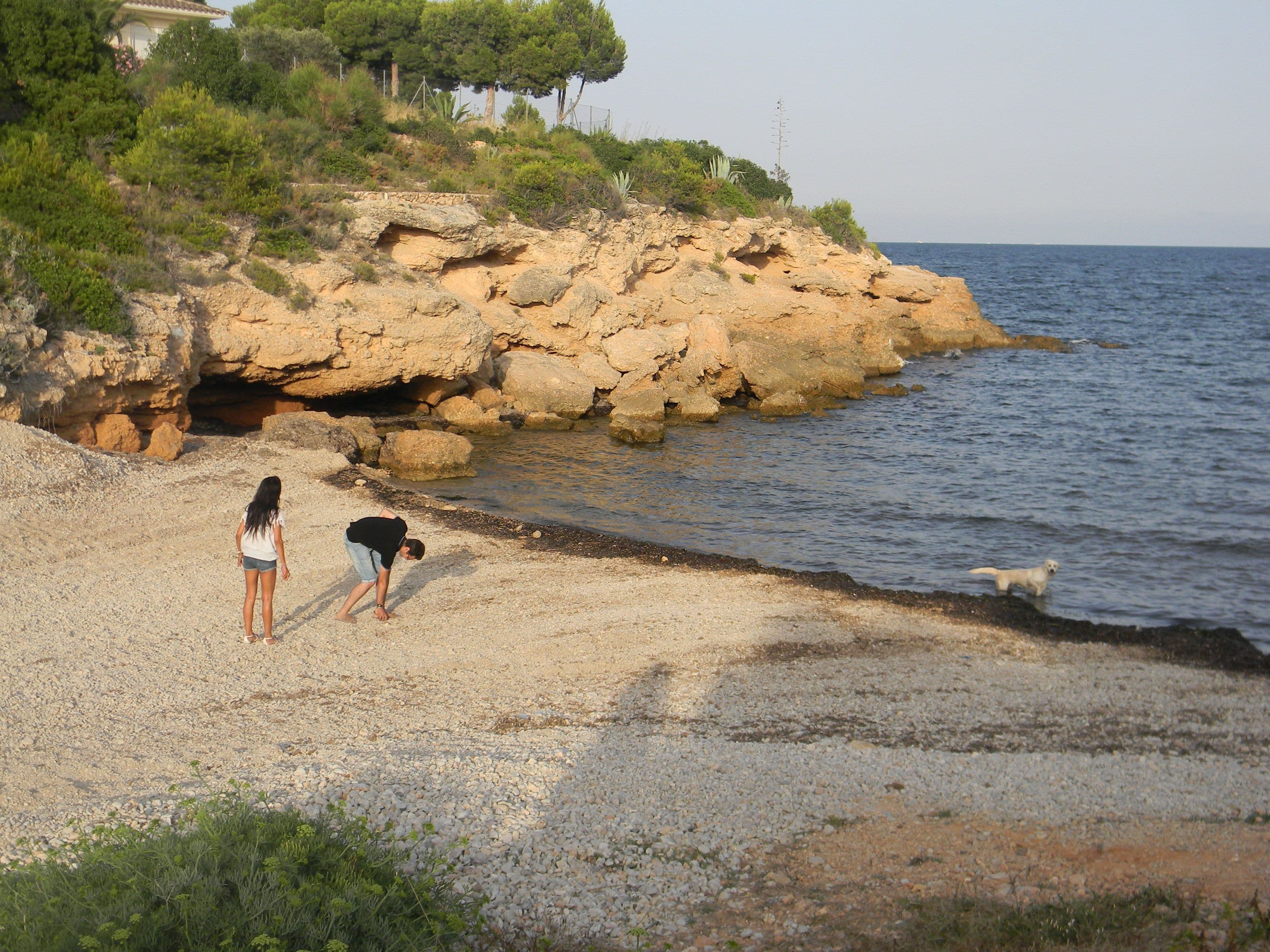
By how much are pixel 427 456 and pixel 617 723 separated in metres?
11.2

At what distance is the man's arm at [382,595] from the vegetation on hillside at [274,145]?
9115mm

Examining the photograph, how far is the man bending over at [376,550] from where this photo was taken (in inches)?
413

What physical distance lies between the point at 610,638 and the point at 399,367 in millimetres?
12679

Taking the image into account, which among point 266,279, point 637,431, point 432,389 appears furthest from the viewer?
point 432,389

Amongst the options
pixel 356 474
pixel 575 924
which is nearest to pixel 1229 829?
pixel 575 924

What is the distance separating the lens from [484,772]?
7344 mm

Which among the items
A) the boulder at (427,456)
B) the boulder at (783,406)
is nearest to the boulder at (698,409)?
the boulder at (783,406)

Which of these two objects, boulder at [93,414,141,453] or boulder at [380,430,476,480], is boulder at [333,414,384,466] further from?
boulder at [93,414,141,453]

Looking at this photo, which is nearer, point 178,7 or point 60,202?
point 60,202

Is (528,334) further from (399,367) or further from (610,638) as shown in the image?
(610,638)

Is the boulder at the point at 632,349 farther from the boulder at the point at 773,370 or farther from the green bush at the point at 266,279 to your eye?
the green bush at the point at 266,279

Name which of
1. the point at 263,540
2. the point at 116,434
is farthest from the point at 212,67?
the point at 263,540

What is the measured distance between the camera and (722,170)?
38594 mm

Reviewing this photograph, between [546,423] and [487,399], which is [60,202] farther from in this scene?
[546,423]
